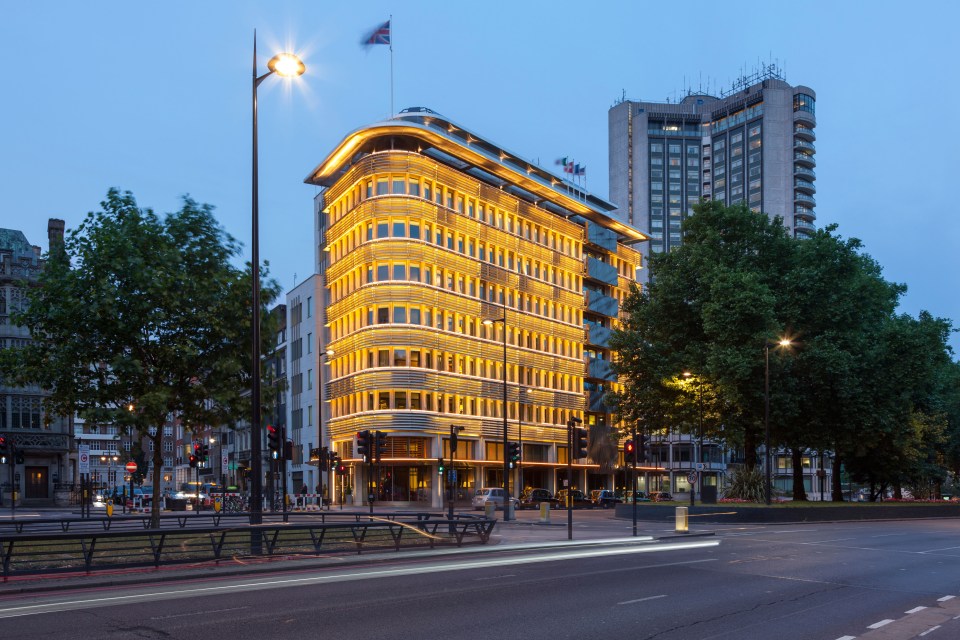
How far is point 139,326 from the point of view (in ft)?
88.9

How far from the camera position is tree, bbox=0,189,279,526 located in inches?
1054

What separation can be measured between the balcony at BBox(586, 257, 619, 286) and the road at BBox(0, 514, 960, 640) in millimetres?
75096

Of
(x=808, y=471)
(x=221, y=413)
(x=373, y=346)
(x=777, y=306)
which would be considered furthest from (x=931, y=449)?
(x=808, y=471)

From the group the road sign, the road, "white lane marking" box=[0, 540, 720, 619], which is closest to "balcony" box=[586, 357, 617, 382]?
the road sign

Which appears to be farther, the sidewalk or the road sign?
the road sign

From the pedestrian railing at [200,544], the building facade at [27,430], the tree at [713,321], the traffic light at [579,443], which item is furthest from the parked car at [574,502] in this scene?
the pedestrian railing at [200,544]

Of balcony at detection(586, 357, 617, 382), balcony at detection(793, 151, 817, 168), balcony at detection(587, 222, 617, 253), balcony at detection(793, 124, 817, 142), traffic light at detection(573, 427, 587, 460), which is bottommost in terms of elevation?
traffic light at detection(573, 427, 587, 460)

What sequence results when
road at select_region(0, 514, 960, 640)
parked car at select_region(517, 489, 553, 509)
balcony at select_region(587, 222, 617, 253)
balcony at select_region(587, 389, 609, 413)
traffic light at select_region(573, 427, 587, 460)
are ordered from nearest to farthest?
1. road at select_region(0, 514, 960, 640)
2. traffic light at select_region(573, 427, 587, 460)
3. parked car at select_region(517, 489, 553, 509)
4. balcony at select_region(587, 389, 609, 413)
5. balcony at select_region(587, 222, 617, 253)

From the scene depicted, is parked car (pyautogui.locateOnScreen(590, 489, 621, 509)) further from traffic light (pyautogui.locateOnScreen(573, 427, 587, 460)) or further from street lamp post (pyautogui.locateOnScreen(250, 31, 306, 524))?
street lamp post (pyautogui.locateOnScreen(250, 31, 306, 524))

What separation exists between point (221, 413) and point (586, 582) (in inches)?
594

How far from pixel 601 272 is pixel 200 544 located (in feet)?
265

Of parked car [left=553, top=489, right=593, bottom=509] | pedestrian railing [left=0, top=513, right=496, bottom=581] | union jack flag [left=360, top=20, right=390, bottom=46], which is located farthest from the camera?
parked car [left=553, top=489, right=593, bottom=509]

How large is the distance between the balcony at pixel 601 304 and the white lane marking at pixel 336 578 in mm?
69576

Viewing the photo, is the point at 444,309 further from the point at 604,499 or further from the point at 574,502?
the point at 604,499
